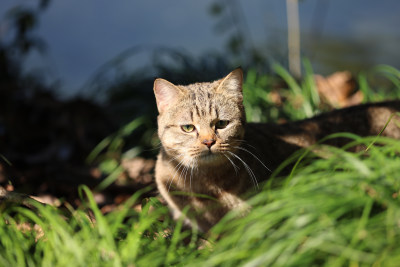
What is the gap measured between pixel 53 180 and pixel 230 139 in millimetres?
1991

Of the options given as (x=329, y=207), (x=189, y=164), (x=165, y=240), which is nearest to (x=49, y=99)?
(x=189, y=164)

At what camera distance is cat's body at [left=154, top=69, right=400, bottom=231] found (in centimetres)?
243

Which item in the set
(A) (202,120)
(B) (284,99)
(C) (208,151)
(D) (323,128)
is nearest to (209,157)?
(C) (208,151)

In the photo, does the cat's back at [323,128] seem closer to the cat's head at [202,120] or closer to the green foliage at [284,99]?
the cat's head at [202,120]

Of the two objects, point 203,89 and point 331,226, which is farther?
point 203,89

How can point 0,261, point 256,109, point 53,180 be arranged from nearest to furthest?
point 0,261, point 53,180, point 256,109

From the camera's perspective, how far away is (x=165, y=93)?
260cm

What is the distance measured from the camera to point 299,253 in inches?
58.1

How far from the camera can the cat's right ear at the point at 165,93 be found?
8.34 ft

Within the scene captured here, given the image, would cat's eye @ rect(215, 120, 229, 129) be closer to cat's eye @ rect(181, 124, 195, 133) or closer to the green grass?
cat's eye @ rect(181, 124, 195, 133)

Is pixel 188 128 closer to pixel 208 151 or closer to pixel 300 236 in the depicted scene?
pixel 208 151

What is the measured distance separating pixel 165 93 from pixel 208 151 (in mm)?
476

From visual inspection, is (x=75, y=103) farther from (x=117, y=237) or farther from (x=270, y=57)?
(x=117, y=237)

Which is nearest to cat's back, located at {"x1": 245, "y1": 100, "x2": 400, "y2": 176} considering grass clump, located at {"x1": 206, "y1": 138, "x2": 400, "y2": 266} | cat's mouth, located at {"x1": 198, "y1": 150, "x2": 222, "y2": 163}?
cat's mouth, located at {"x1": 198, "y1": 150, "x2": 222, "y2": 163}
